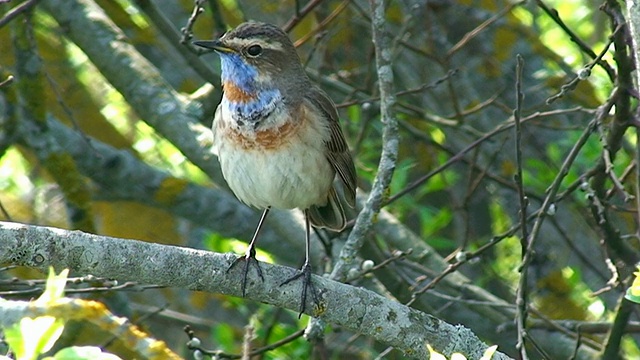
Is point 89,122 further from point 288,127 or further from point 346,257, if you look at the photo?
point 346,257

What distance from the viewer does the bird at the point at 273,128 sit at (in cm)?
470

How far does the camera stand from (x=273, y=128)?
4.72 metres

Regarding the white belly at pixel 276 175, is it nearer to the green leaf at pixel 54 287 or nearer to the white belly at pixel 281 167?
the white belly at pixel 281 167

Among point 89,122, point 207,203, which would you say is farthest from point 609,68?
point 89,122

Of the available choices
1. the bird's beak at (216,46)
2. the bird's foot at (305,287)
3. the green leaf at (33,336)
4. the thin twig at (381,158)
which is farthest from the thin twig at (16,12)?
the green leaf at (33,336)

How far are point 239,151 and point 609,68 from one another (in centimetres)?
170

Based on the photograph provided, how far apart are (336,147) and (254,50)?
1.98 feet

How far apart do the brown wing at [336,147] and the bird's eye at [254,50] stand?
317 millimetres

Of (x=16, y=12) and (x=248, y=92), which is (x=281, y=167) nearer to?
(x=248, y=92)

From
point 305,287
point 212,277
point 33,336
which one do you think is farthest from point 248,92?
point 33,336

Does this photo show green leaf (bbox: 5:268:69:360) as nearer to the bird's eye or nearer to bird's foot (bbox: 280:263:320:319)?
bird's foot (bbox: 280:263:320:319)

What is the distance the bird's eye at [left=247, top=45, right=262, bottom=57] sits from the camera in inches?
193

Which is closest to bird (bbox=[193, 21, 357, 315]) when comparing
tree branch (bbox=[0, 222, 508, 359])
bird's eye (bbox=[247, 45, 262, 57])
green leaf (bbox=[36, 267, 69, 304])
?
bird's eye (bbox=[247, 45, 262, 57])

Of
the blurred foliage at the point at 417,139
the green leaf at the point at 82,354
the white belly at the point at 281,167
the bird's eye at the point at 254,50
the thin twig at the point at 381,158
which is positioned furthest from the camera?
the blurred foliage at the point at 417,139
